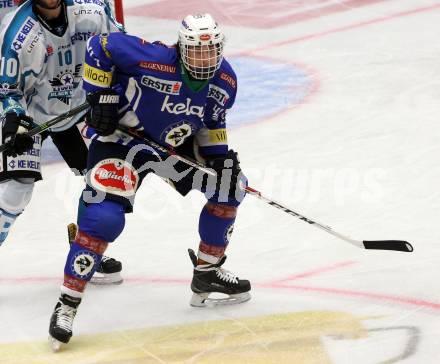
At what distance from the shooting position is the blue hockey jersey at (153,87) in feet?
13.2

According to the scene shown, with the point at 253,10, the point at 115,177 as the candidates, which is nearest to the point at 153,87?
the point at 115,177

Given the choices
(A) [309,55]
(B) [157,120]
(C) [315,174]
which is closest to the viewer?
(B) [157,120]

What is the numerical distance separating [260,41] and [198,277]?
451cm

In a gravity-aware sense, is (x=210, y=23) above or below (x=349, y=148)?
above

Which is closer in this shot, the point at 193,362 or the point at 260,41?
the point at 193,362

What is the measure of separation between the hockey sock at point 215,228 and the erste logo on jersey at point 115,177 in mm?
359

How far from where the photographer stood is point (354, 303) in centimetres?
434

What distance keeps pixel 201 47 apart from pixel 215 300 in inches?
42.8

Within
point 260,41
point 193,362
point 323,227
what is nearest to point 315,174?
point 323,227

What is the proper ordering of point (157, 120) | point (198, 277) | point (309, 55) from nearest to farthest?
point (157, 120) < point (198, 277) < point (309, 55)

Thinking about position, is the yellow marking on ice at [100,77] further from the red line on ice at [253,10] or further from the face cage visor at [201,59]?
the red line on ice at [253,10]

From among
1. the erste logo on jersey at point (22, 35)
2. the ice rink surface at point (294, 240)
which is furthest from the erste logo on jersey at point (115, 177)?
the erste logo on jersey at point (22, 35)

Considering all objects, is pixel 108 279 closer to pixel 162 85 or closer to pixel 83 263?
pixel 83 263

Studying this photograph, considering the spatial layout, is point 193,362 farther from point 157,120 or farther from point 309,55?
point 309,55
